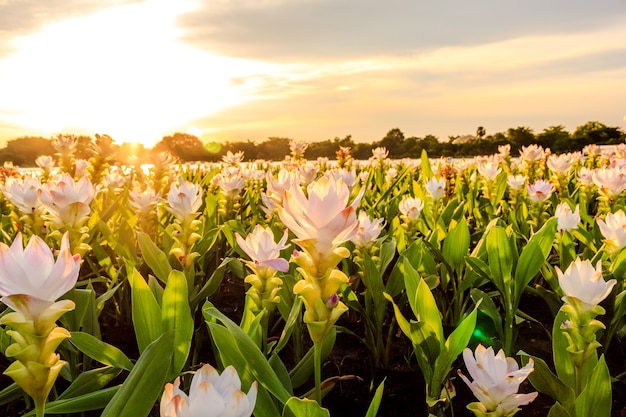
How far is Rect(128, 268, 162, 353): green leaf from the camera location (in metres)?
1.55

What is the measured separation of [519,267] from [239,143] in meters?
22.3

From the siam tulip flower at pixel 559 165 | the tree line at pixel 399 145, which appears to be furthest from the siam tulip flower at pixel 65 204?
the tree line at pixel 399 145

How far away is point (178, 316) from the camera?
1549 millimetres

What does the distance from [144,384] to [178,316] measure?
1.38ft

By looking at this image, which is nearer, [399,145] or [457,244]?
[457,244]

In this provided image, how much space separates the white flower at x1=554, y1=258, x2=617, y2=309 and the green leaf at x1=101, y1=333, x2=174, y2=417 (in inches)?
42.2

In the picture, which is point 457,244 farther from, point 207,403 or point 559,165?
point 559,165

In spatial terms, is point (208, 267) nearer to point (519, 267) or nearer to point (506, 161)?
point (519, 267)

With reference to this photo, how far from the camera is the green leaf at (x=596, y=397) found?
1.34 m

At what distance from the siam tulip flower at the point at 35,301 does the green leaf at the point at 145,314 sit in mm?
471

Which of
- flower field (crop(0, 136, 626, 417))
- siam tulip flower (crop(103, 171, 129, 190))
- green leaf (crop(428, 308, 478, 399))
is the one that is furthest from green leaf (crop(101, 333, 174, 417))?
siam tulip flower (crop(103, 171, 129, 190))

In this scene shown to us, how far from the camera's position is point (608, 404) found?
53.0 inches

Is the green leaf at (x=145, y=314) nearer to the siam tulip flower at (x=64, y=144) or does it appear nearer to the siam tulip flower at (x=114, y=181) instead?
the siam tulip flower at (x=114, y=181)

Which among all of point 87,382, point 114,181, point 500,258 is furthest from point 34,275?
point 114,181
